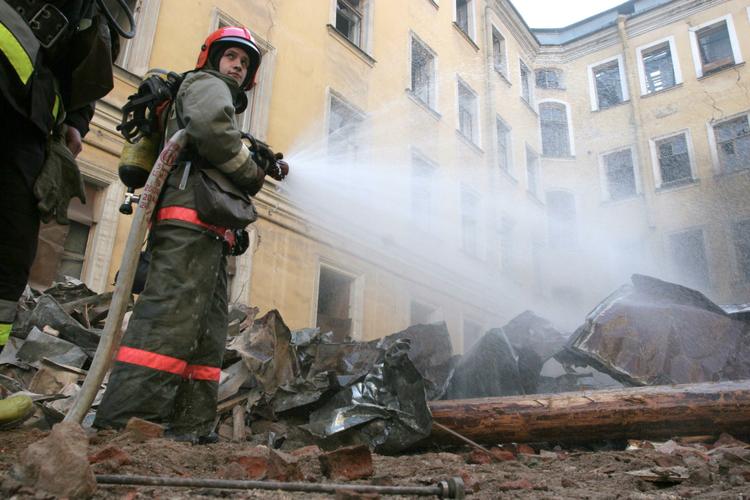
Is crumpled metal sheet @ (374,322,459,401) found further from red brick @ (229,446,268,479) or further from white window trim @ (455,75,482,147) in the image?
white window trim @ (455,75,482,147)

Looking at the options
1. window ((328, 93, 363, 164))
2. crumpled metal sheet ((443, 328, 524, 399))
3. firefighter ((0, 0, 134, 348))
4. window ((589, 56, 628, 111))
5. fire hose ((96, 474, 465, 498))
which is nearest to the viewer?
fire hose ((96, 474, 465, 498))

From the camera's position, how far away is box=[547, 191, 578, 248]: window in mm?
18312

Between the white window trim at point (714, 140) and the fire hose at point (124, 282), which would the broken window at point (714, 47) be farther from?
the fire hose at point (124, 282)

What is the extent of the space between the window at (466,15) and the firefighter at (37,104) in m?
15.4

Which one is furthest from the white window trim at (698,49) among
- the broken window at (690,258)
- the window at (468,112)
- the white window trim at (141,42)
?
the white window trim at (141,42)

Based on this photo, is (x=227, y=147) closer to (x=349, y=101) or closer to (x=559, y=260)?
(x=349, y=101)

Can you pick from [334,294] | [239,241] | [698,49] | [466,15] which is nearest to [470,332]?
[334,294]

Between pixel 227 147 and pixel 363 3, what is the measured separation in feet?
34.9

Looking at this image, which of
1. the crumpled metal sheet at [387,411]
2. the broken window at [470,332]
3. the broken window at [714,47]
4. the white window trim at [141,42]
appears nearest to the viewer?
the crumpled metal sheet at [387,411]

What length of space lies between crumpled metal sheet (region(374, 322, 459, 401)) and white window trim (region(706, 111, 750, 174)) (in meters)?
16.7

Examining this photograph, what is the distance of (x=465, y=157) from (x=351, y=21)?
4.65m

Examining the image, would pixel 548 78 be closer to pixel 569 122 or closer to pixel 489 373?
pixel 569 122

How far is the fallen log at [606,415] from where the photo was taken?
311 cm

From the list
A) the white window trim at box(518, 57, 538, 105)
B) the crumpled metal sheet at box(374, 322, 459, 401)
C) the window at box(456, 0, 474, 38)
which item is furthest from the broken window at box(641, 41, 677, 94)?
the crumpled metal sheet at box(374, 322, 459, 401)
